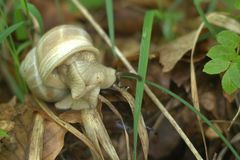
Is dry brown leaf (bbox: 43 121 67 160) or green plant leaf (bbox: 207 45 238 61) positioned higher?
green plant leaf (bbox: 207 45 238 61)

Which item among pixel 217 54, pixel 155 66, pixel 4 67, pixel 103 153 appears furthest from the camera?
pixel 4 67

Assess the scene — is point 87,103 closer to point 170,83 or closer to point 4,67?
point 170,83

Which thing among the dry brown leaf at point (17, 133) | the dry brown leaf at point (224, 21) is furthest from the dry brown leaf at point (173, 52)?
the dry brown leaf at point (17, 133)

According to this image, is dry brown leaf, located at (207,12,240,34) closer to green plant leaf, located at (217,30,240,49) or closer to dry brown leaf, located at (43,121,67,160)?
green plant leaf, located at (217,30,240,49)

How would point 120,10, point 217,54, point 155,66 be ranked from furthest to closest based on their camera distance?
point 120,10
point 155,66
point 217,54

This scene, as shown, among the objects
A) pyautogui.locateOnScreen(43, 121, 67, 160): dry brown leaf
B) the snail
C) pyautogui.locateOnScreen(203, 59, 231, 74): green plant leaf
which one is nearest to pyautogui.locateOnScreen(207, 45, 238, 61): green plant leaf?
pyautogui.locateOnScreen(203, 59, 231, 74): green plant leaf

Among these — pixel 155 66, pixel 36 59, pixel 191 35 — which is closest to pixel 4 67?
pixel 36 59
